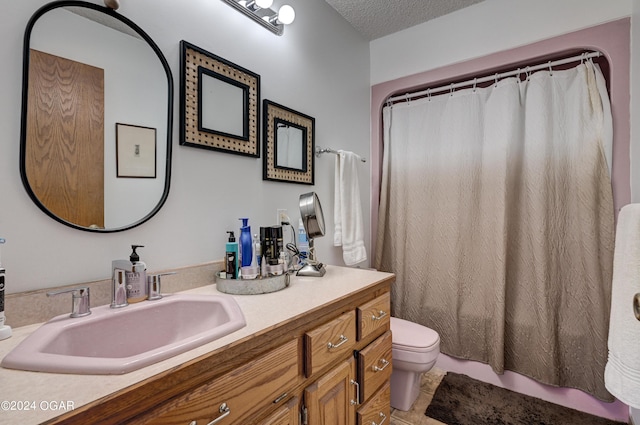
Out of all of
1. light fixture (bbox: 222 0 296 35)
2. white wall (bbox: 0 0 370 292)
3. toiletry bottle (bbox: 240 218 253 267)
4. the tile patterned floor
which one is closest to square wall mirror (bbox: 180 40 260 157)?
white wall (bbox: 0 0 370 292)

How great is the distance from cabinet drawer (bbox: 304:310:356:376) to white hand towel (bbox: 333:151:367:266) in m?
0.87

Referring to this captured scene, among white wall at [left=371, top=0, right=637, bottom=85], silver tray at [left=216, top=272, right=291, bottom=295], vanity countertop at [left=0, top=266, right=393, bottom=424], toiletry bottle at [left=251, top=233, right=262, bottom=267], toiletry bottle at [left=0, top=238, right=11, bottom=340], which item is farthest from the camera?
white wall at [left=371, top=0, right=637, bottom=85]

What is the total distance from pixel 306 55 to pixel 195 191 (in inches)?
45.3

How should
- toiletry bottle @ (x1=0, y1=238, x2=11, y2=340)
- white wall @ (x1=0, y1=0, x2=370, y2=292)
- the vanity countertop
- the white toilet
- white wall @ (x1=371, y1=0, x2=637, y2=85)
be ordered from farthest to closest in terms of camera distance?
white wall @ (x1=371, y1=0, x2=637, y2=85) < the white toilet < white wall @ (x1=0, y1=0, x2=370, y2=292) < toiletry bottle @ (x1=0, y1=238, x2=11, y2=340) < the vanity countertop

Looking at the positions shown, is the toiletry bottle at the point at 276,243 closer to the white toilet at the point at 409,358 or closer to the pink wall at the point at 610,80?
the white toilet at the point at 409,358

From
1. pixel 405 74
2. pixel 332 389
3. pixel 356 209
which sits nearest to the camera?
pixel 332 389

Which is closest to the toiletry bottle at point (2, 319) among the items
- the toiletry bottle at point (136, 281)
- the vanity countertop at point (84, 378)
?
the vanity countertop at point (84, 378)

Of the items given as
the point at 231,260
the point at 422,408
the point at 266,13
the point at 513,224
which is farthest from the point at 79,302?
the point at 513,224

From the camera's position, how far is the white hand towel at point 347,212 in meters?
2.00

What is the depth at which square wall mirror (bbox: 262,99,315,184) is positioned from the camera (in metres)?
1.58

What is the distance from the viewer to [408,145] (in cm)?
238

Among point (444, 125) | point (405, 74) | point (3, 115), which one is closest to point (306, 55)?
point (405, 74)

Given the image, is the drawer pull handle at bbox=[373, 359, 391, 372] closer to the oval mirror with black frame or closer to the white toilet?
the white toilet

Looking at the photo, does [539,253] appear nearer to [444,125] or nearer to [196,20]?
[444,125]
